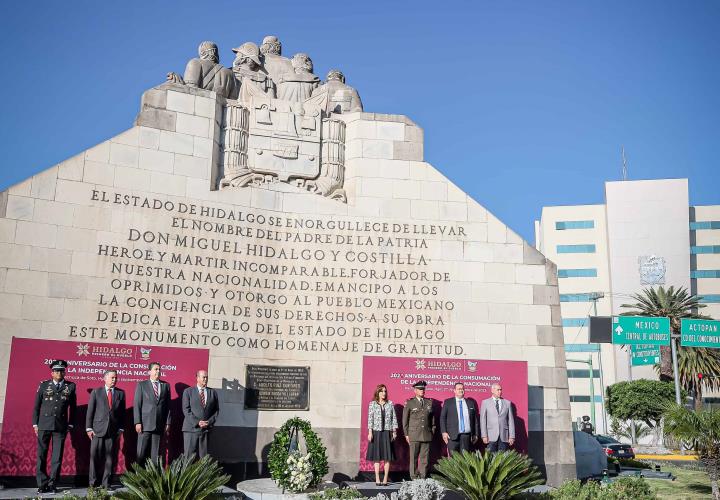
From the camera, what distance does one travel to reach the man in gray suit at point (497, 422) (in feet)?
39.7

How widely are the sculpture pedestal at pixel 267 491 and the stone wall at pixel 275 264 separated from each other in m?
1.27

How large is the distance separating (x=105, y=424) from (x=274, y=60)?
8573mm

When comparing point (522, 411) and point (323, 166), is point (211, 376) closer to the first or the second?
point (323, 166)

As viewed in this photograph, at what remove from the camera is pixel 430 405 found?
1208 centimetres

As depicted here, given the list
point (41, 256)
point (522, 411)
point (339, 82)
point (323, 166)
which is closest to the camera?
point (41, 256)

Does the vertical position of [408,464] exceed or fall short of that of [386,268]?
it falls short

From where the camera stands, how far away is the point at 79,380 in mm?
11391

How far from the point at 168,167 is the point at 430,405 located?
6.53 metres

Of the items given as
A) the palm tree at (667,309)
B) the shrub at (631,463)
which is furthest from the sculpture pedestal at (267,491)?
the palm tree at (667,309)

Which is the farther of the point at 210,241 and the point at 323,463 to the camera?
the point at 210,241

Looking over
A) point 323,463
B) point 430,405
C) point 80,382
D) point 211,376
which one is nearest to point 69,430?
point 80,382

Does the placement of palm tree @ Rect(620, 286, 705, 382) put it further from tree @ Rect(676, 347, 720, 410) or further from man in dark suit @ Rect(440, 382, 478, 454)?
man in dark suit @ Rect(440, 382, 478, 454)

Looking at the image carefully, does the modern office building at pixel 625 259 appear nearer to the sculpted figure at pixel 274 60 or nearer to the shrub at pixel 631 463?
the shrub at pixel 631 463

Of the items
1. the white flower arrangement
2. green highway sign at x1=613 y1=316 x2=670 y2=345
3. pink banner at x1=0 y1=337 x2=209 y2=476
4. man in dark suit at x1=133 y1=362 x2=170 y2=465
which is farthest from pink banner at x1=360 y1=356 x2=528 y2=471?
green highway sign at x1=613 y1=316 x2=670 y2=345
